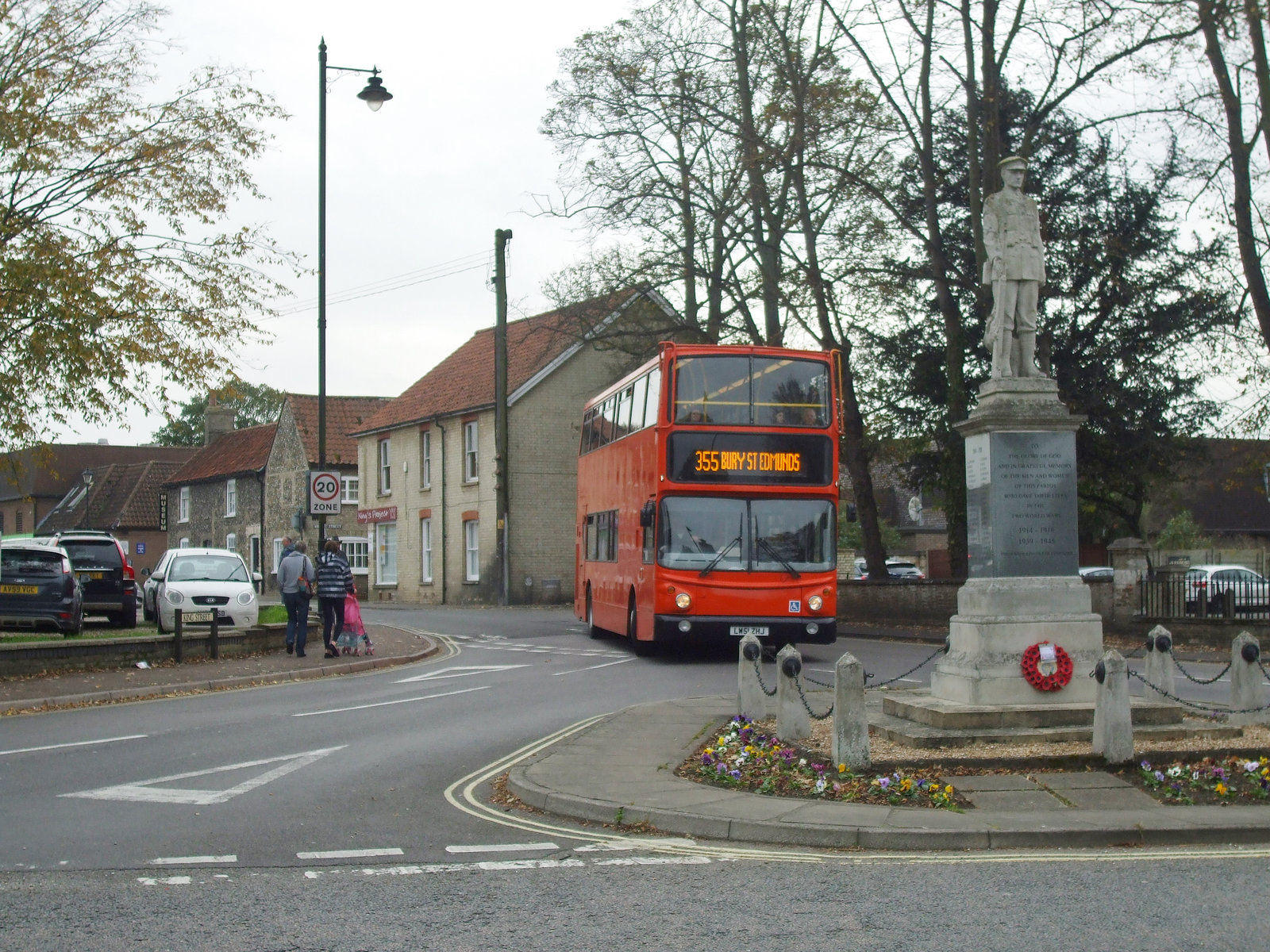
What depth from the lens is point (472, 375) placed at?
161 feet

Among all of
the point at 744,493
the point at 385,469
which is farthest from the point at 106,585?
the point at 385,469

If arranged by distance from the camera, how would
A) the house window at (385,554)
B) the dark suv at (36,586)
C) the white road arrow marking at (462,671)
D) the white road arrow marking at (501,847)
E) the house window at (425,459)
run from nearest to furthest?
A: 1. the white road arrow marking at (501,847)
2. the white road arrow marking at (462,671)
3. the dark suv at (36,586)
4. the house window at (425,459)
5. the house window at (385,554)

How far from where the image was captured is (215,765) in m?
10.9

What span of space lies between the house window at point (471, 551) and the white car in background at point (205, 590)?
67.9ft

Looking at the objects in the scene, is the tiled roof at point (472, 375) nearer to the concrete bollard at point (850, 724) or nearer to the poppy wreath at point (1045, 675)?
the poppy wreath at point (1045, 675)

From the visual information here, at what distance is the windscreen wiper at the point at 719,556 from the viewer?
19.5 meters

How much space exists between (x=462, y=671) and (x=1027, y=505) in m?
10.2

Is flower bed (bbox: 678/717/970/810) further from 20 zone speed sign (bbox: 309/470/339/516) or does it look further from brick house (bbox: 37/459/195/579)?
brick house (bbox: 37/459/195/579)

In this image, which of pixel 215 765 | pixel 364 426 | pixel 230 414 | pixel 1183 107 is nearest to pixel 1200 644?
pixel 1183 107

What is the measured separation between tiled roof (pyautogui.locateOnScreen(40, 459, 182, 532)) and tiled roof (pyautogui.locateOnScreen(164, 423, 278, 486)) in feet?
7.76

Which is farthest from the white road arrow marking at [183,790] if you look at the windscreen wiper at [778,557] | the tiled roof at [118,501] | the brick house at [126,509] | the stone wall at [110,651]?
the tiled roof at [118,501]

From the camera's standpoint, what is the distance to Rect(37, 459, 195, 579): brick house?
71.7 meters

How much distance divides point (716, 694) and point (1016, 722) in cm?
498

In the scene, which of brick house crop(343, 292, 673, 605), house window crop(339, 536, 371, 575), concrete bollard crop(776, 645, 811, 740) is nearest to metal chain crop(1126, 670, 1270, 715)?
concrete bollard crop(776, 645, 811, 740)
